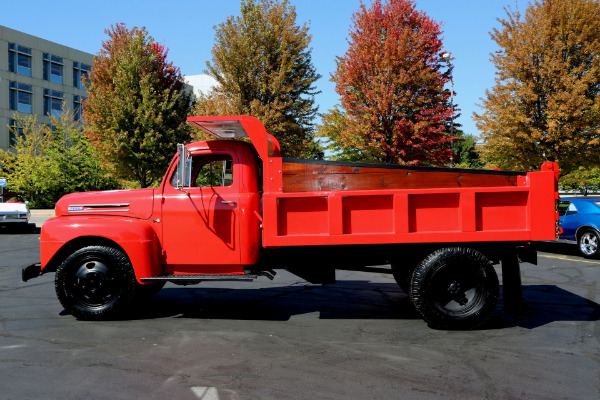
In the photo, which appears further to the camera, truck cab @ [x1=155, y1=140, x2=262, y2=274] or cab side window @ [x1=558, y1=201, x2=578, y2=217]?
cab side window @ [x1=558, y1=201, x2=578, y2=217]

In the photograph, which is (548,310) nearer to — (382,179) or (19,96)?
(382,179)

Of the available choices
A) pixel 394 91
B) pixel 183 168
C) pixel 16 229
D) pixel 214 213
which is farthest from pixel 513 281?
pixel 16 229

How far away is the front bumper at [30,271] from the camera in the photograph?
6141 millimetres

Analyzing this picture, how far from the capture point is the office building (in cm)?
4659

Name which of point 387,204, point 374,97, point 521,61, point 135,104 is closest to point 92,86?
point 135,104

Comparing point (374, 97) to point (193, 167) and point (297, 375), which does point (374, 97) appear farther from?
point (297, 375)

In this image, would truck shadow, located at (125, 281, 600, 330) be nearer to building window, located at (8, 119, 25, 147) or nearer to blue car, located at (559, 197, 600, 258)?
blue car, located at (559, 197, 600, 258)

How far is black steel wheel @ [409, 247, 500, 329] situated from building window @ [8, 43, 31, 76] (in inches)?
2060

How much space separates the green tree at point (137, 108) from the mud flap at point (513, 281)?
19256 mm

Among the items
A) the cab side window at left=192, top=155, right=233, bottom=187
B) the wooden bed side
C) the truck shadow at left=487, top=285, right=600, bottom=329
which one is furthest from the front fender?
the truck shadow at left=487, top=285, right=600, bottom=329

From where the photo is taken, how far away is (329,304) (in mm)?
7074

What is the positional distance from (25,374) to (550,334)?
5230 millimetres

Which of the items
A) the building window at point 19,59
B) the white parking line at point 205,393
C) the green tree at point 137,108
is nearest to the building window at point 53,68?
the building window at point 19,59

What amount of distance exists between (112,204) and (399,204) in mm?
3562
